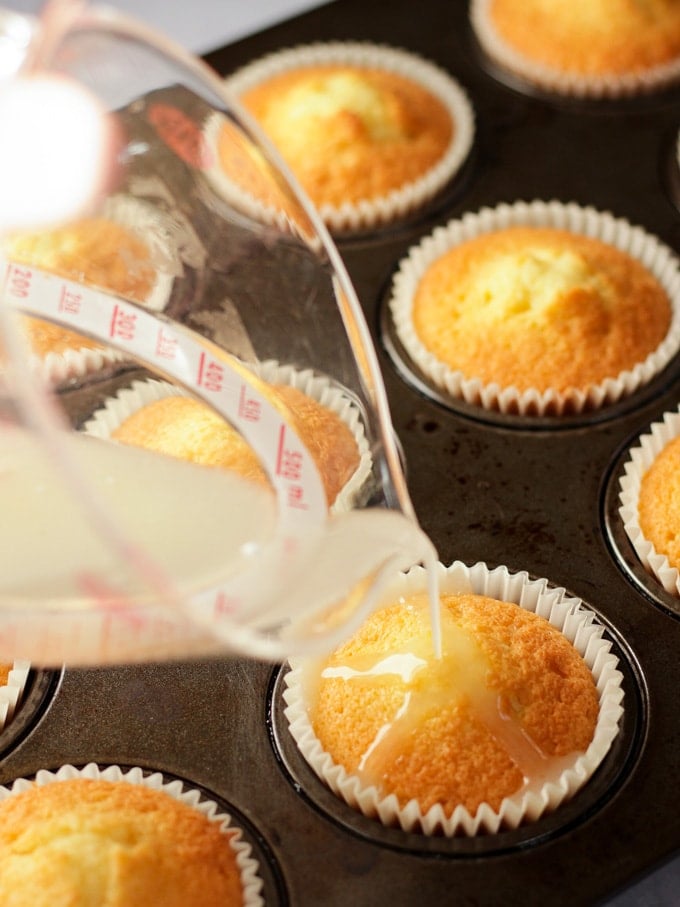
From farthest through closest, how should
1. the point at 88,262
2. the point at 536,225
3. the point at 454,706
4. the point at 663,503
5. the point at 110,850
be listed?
the point at 536,225, the point at 663,503, the point at 88,262, the point at 454,706, the point at 110,850

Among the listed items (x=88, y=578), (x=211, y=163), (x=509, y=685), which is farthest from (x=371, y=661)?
(x=211, y=163)

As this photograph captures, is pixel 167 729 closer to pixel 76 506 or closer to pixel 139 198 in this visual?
pixel 76 506

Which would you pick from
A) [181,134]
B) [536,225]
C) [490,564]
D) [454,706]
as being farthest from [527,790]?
[536,225]

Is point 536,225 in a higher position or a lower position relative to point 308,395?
lower

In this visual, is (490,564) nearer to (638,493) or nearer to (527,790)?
(638,493)

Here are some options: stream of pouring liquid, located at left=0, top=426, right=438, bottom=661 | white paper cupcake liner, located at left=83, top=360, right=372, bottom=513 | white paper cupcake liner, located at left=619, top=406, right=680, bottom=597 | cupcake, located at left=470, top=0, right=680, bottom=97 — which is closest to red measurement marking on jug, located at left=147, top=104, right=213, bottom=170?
white paper cupcake liner, located at left=83, top=360, right=372, bottom=513

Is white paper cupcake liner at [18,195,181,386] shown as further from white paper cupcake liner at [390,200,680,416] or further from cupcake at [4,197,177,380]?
white paper cupcake liner at [390,200,680,416]

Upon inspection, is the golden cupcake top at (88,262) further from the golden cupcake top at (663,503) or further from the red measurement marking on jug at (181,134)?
the golden cupcake top at (663,503)
